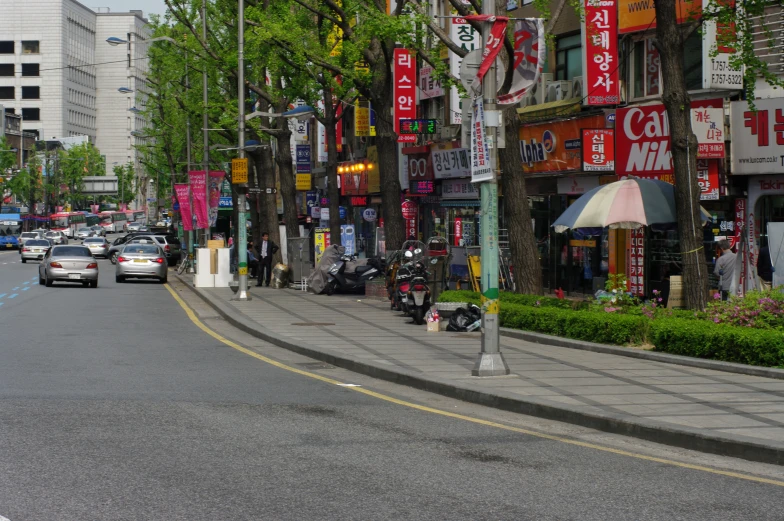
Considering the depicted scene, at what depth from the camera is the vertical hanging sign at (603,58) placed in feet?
93.7

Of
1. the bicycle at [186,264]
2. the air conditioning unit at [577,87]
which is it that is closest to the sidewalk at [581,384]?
the air conditioning unit at [577,87]

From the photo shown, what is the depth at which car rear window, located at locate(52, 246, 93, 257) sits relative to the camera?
43094 mm

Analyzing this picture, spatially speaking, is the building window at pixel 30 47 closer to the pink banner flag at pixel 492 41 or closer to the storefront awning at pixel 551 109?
the storefront awning at pixel 551 109

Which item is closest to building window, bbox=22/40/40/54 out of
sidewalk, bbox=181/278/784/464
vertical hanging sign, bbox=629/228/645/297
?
vertical hanging sign, bbox=629/228/645/297

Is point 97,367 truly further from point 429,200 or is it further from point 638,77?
point 429,200

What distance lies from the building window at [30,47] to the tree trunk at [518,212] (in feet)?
567

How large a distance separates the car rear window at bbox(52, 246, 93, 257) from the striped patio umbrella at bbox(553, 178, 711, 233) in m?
25.9

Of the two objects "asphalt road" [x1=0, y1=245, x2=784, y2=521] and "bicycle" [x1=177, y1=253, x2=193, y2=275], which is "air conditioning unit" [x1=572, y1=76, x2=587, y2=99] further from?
"bicycle" [x1=177, y1=253, x2=193, y2=275]

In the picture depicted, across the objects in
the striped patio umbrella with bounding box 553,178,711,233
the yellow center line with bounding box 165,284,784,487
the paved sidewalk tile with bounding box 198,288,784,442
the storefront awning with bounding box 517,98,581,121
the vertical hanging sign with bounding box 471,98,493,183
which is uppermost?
the storefront awning with bounding box 517,98,581,121

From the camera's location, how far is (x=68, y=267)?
4266 centimetres

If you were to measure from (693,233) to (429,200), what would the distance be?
26867mm

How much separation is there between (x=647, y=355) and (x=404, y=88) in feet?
77.2

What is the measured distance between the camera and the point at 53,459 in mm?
9406

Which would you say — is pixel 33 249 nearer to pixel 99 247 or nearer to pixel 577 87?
pixel 99 247
